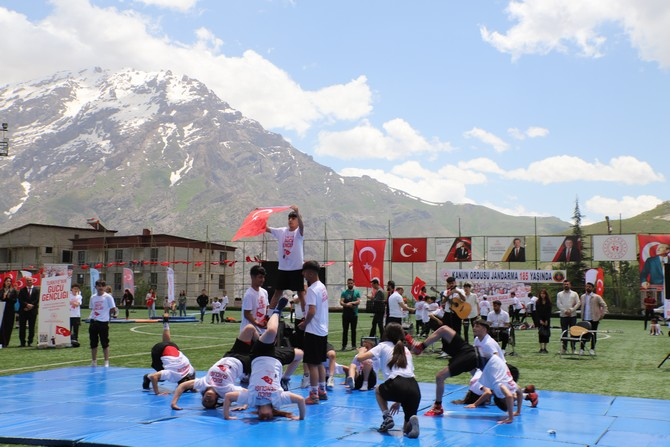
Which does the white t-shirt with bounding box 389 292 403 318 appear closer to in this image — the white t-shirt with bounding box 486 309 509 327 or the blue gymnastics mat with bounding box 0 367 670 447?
the white t-shirt with bounding box 486 309 509 327

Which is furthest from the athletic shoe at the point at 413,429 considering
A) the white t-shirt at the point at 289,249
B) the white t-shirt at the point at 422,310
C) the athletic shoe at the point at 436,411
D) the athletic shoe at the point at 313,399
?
the white t-shirt at the point at 422,310

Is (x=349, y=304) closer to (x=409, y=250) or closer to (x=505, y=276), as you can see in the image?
(x=505, y=276)

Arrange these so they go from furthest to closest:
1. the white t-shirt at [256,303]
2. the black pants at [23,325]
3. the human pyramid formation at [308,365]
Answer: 1. the black pants at [23,325]
2. the white t-shirt at [256,303]
3. the human pyramid formation at [308,365]

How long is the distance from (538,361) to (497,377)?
7733 mm

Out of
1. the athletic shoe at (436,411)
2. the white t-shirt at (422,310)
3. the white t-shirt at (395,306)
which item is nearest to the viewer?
the athletic shoe at (436,411)

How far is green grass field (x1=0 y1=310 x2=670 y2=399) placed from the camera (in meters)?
Result: 12.3

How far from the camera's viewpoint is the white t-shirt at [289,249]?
34.8ft

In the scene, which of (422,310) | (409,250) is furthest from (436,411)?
(409,250)

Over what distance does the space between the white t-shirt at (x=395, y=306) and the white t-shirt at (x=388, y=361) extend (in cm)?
847

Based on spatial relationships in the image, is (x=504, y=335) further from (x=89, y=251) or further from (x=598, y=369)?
(x=89, y=251)

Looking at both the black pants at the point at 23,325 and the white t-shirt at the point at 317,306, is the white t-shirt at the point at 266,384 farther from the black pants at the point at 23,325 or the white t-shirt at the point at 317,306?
the black pants at the point at 23,325

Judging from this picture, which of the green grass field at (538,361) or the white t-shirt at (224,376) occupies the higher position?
the white t-shirt at (224,376)

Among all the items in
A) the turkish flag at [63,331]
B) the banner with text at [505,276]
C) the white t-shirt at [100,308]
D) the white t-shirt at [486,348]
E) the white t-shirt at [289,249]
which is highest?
the white t-shirt at [289,249]

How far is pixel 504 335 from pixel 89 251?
79.0m
